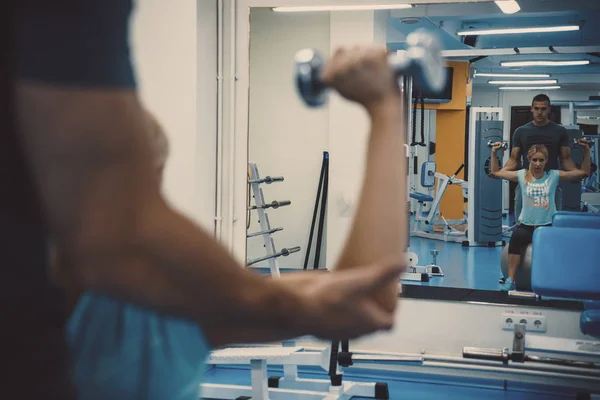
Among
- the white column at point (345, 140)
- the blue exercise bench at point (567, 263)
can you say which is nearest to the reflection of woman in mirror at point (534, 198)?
the white column at point (345, 140)

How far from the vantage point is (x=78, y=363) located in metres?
0.55

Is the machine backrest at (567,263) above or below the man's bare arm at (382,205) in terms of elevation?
below

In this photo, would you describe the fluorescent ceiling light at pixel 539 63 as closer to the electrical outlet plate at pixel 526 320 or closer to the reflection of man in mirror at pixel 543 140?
the reflection of man in mirror at pixel 543 140

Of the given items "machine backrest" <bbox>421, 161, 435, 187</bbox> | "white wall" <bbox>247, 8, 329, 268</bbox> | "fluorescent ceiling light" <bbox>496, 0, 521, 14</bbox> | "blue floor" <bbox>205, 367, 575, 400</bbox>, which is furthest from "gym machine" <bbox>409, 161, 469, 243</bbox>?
"blue floor" <bbox>205, 367, 575, 400</bbox>

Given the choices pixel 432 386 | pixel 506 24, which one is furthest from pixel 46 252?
pixel 506 24

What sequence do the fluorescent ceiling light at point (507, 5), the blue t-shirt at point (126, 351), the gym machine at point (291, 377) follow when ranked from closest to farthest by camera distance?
the blue t-shirt at point (126, 351)
the gym machine at point (291, 377)
the fluorescent ceiling light at point (507, 5)

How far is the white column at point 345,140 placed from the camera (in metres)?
4.60

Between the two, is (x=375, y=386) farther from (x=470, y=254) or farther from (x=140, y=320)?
(x=470, y=254)

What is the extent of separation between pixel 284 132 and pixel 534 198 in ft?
6.26

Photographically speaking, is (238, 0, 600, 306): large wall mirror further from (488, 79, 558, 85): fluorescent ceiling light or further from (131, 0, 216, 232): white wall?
(488, 79, 558, 85): fluorescent ceiling light

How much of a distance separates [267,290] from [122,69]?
18 cm

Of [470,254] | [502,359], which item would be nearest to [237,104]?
[502,359]

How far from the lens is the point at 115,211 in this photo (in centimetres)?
46

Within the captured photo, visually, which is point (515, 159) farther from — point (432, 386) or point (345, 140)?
point (432, 386)
